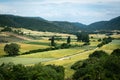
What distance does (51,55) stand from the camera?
14375cm

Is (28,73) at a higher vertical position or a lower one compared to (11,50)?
higher

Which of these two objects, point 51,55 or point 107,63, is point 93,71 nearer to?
point 107,63

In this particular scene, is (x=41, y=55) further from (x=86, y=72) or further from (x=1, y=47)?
(x=86, y=72)

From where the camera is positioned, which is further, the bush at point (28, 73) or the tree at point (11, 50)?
→ the tree at point (11, 50)

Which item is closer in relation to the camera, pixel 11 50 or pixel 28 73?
pixel 28 73

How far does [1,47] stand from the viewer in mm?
167500

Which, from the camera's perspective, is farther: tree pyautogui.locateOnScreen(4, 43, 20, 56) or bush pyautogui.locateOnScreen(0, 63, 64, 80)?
tree pyautogui.locateOnScreen(4, 43, 20, 56)

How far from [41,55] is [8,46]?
2300cm

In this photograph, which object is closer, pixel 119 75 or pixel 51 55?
pixel 119 75

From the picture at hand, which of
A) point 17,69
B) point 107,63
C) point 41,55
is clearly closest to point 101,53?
point 41,55

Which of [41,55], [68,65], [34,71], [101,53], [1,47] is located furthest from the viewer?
[1,47]

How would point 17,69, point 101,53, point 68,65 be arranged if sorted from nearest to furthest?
point 17,69 < point 68,65 < point 101,53

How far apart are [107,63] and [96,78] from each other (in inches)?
251

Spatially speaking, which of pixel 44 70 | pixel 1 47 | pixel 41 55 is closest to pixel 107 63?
pixel 44 70
